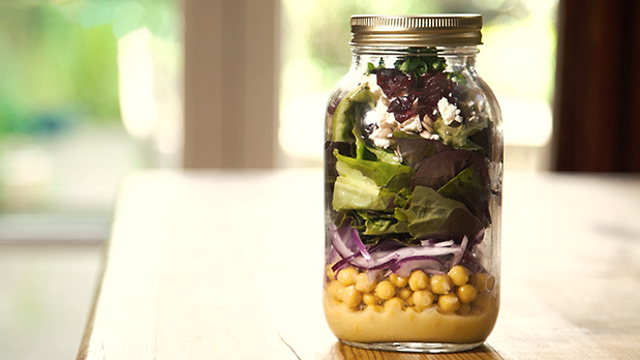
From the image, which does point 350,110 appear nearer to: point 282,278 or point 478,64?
point 282,278

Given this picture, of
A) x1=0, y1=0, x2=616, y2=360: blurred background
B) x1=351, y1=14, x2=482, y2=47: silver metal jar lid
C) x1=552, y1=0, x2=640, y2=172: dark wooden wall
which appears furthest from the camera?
x1=0, y1=0, x2=616, y2=360: blurred background

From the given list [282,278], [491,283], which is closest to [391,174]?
[491,283]

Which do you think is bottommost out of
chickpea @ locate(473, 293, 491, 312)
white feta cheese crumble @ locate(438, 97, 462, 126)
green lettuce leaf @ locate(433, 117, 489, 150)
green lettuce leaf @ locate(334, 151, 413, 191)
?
chickpea @ locate(473, 293, 491, 312)

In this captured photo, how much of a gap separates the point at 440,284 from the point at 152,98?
239 centimetres

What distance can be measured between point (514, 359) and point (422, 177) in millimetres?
173

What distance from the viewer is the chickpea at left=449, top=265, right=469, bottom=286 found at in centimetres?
67

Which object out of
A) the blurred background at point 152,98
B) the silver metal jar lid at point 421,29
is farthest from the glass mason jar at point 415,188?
the blurred background at point 152,98

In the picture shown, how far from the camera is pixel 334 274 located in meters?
0.70

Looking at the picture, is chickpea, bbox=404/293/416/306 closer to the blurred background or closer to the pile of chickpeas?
the pile of chickpeas

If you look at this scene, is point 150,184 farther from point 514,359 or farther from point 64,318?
point 64,318

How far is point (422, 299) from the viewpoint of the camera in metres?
0.67

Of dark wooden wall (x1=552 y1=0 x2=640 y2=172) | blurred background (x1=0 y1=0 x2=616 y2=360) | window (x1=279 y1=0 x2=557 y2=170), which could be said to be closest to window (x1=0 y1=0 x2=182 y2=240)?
blurred background (x1=0 y1=0 x2=616 y2=360)

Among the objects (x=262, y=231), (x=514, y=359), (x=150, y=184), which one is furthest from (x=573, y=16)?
(x=514, y=359)

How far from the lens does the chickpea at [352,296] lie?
0.69 meters
